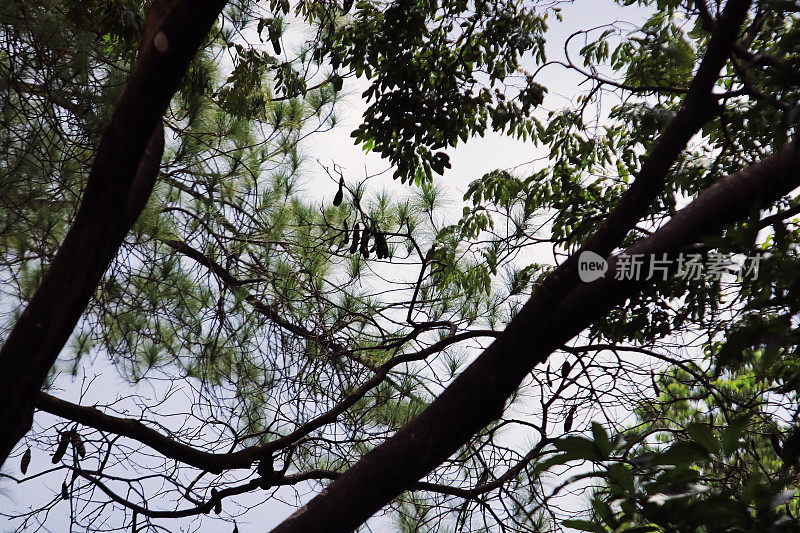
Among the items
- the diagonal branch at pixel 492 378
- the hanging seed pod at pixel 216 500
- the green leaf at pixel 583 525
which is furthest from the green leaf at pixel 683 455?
the hanging seed pod at pixel 216 500

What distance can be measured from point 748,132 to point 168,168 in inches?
94.5

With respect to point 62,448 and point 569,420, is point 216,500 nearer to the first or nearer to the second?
point 62,448

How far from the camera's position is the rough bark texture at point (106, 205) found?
1223 millimetres

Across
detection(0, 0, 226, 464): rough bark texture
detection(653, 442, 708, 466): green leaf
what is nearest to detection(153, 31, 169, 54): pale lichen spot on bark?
detection(0, 0, 226, 464): rough bark texture

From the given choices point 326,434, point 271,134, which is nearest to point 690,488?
point 326,434

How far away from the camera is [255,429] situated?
2.77 metres

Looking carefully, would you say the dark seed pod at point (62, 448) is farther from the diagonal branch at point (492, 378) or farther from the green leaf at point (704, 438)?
the green leaf at point (704, 438)

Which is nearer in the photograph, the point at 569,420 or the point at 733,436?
the point at 733,436

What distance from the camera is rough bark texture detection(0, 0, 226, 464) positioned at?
122cm

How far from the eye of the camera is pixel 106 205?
4.41ft

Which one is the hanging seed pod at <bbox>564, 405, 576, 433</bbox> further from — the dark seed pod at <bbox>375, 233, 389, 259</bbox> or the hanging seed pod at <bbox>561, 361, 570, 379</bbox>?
the dark seed pod at <bbox>375, 233, 389, 259</bbox>

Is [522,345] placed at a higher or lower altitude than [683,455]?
higher

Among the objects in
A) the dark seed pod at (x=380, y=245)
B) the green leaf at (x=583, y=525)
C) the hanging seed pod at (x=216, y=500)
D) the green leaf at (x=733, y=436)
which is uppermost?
the dark seed pod at (x=380, y=245)

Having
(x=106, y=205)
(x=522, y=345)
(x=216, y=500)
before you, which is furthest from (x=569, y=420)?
(x=106, y=205)
